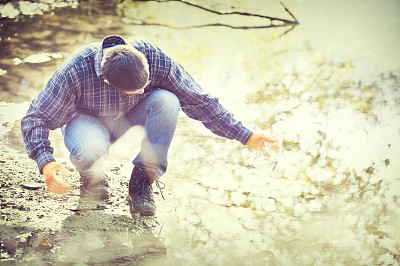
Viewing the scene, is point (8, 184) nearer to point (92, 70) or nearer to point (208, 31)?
point (92, 70)

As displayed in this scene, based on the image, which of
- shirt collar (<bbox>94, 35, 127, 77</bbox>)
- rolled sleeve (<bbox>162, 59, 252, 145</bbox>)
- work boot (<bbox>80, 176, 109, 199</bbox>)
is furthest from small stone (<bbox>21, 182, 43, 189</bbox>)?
rolled sleeve (<bbox>162, 59, 252, 145</bbox>)

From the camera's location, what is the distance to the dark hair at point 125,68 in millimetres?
1199

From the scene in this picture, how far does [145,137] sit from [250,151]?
876 millimetres

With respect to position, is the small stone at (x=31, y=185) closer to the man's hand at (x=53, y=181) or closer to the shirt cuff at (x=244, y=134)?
the man's hand at (x=53, y=181)

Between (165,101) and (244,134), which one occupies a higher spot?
(165,101)

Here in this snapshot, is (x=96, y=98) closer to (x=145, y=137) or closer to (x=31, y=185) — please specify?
(x=145, y=137)

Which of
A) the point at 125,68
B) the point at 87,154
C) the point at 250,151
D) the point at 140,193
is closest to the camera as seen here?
the point at 125,68

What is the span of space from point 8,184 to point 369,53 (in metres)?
2.71

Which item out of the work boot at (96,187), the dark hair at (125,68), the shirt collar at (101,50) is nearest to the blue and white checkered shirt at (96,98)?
the shirt collar at (101,50)

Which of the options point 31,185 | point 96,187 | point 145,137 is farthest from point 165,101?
point 31,185

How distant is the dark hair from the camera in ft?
3.93

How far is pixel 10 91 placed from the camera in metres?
2.52

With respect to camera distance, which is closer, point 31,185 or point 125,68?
point 125,68

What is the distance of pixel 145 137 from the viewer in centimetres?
142
